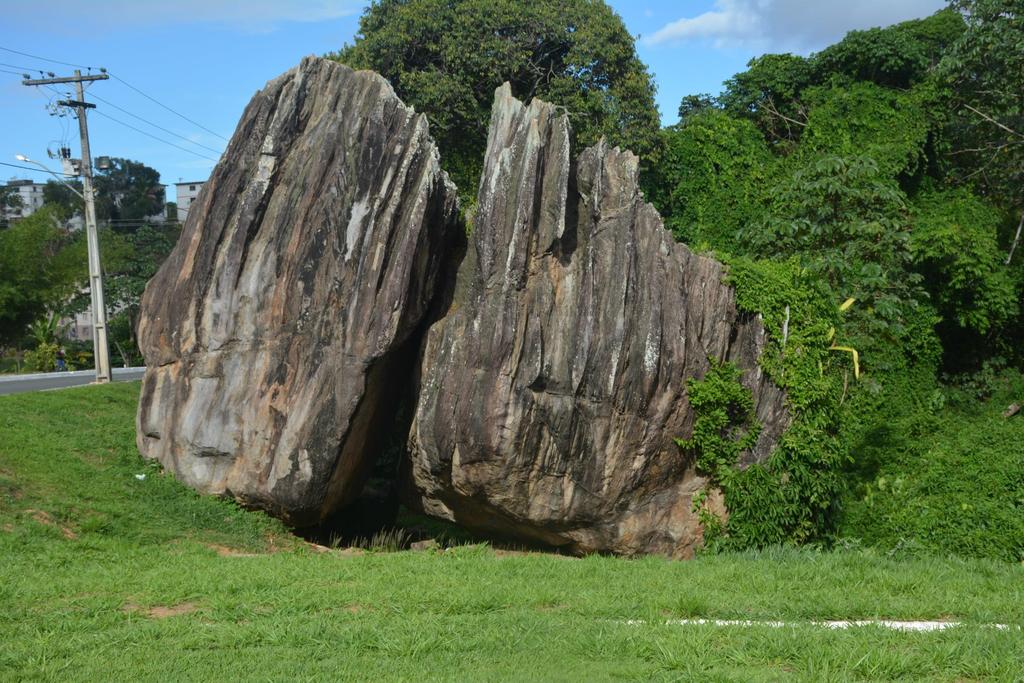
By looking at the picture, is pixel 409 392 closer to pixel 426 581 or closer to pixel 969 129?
pixel 426 581

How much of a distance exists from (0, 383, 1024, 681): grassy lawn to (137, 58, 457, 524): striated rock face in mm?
975

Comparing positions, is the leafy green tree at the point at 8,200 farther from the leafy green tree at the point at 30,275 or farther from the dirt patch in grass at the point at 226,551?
the dirt patch in grass at the point at 226,551

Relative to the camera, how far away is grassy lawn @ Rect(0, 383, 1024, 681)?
6.60 m

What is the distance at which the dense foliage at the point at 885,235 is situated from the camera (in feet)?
44.0

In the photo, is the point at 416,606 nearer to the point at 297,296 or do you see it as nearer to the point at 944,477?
the point at 297,296

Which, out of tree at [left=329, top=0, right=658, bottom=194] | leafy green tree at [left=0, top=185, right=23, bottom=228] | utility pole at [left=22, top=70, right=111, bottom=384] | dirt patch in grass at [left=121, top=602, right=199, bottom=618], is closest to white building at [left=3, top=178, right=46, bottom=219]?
leafy green tree at [left=0, top=185, right=23, bottom=228]

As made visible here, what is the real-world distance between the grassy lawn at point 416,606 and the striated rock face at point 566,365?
1163 millimetres

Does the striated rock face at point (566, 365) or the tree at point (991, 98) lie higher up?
the tree at point (991, 98)

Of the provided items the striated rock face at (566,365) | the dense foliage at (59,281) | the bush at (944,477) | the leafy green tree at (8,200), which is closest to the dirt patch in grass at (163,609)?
the striated rock face at (566,365)

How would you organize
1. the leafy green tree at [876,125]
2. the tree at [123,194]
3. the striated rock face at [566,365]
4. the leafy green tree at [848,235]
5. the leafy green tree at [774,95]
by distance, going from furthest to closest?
the tree at [123,194]
the leafy green tree at [774,95]
the leafy green tree at [876,125]
the leafy green tree at [848,235]
the striated rock face at [566,365]

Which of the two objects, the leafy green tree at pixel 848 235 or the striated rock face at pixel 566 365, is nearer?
the striated rock face at pixel 566 365

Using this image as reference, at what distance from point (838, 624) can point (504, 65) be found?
19.8 meters

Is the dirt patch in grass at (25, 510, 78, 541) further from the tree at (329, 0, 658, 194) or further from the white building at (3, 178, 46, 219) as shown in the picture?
the white building at (3, 178, 46, 219)

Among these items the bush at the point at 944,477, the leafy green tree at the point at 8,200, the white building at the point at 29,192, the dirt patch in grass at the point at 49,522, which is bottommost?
the bush at the point at 944,477
